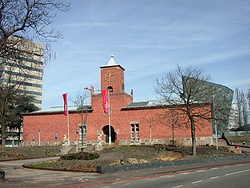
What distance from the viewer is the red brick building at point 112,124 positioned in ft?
149

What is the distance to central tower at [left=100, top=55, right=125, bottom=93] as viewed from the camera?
50406 millimetres

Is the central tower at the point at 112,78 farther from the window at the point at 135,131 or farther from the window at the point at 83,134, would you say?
the window at the point at 83,134

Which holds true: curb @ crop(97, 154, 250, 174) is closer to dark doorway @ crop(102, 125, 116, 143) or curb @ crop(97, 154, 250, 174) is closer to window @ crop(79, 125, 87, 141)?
dark doorway @ crop(102, 125, 116, 143)

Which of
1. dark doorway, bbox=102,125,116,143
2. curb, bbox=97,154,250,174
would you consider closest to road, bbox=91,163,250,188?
curb, bbox=97,154,250,174

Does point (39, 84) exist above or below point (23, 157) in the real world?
above

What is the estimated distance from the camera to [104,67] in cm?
5150

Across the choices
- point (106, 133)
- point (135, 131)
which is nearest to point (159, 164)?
point (135, 131)

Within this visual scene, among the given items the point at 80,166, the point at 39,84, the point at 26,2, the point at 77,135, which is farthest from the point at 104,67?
the point at 39,84

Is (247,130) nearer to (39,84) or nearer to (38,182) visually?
(38,182)

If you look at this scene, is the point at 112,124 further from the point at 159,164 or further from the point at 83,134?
the point at 159,164

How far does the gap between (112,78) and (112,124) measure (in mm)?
7718

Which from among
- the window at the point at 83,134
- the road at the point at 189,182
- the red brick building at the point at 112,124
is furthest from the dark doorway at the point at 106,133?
the road at the point at 189,182

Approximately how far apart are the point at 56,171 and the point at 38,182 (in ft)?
15.1

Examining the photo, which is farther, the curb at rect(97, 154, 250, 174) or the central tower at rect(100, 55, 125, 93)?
the central tower at rect(100, 55, 125, 93)
